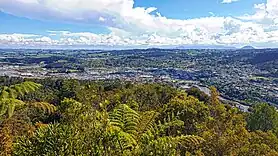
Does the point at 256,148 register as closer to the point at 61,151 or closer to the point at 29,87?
the point at 29,87

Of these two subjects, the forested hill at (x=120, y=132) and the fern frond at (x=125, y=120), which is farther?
the fern frond at (x=125, y=120)

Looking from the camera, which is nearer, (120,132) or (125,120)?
(120,132)

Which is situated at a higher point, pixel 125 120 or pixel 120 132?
pixel 120 132

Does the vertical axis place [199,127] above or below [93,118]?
below

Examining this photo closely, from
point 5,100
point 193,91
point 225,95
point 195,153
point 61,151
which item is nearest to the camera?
point 61,151

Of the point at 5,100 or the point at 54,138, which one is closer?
the point at 54,138

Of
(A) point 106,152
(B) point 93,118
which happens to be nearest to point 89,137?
(A) point 106,152

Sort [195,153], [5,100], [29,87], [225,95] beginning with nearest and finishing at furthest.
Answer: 1. [5,100]
2. [29,87]
3. [195,153]
4. [225,95]

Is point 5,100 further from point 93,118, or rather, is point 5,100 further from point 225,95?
point 225,95

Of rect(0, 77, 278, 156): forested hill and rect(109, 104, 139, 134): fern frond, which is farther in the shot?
rect(109, 104, 139, 134): fern frond

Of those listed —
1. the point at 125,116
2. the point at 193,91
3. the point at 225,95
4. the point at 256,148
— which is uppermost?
the point at 125,116
